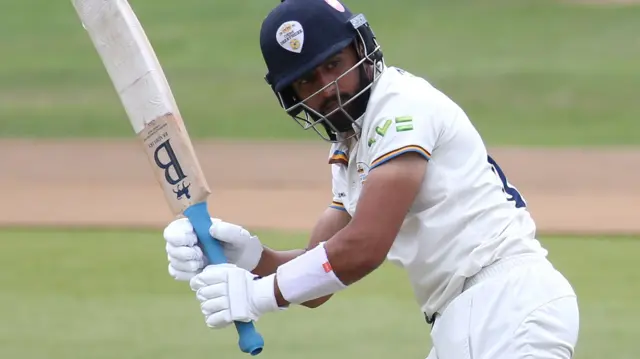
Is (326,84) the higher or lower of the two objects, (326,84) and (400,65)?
the higher

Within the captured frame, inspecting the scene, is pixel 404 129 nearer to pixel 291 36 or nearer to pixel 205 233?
pixel 291 36

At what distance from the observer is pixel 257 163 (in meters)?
14.8

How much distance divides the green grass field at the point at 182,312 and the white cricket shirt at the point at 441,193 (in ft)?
9.80

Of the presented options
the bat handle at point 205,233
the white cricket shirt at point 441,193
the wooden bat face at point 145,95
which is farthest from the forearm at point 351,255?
the wooden bat face at point 145,95

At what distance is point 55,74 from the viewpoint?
2194 cm

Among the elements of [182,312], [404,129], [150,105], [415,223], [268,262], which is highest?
[150,105]

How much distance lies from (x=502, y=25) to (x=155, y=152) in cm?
2060

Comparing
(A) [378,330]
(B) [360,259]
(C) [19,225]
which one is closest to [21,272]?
(C) [19,225]

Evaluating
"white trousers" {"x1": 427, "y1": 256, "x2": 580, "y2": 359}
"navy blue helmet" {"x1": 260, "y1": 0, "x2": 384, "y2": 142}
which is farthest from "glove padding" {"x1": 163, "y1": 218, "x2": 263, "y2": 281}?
"white trousers" {"x1": 427, "y1": 256, "x2": 580, "y2": 359}

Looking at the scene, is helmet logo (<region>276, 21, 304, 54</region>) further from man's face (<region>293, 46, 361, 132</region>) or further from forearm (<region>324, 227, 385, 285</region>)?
forearm (<region>324, 227, 385, 285</region>)

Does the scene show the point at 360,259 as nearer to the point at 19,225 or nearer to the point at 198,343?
the point at 198,343

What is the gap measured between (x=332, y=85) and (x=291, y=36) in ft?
0.65

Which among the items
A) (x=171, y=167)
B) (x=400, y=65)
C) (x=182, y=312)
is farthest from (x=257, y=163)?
(x=171, y=167)

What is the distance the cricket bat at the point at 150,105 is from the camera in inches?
156
